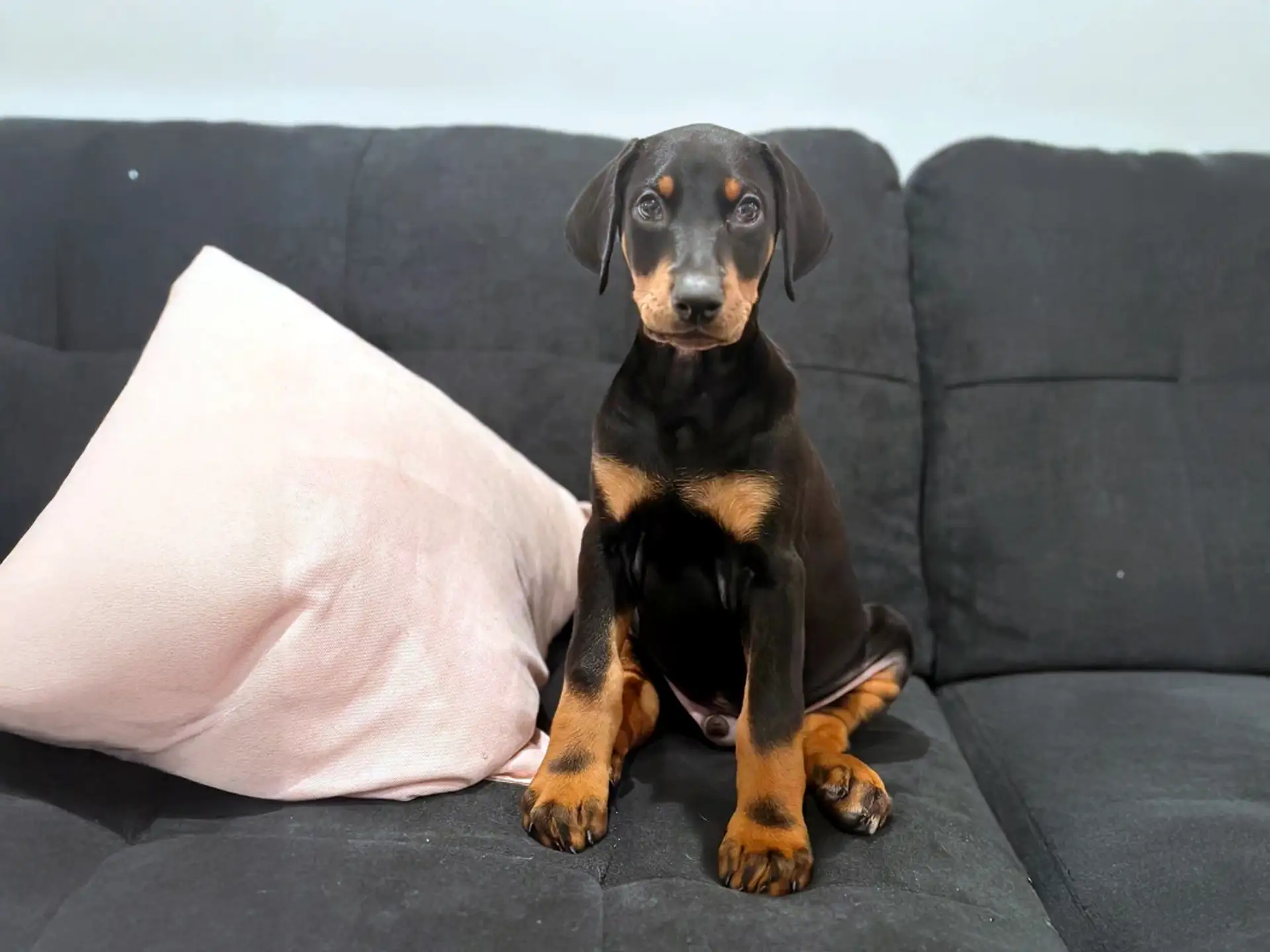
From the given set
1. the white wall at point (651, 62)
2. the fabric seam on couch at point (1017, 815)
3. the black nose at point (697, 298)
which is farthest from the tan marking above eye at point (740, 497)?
the white wall at point (651, 62)

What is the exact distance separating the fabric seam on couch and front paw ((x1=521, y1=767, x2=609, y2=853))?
1.90ft

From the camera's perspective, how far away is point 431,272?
1.88 m

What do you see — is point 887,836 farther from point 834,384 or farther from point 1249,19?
point 1249,19

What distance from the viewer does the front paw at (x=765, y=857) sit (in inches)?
43.2

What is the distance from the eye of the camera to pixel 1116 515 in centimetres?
189

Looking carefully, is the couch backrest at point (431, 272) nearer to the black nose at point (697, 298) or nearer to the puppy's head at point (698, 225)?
the puppy's head at point (698, 225)

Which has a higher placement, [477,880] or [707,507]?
[707,507]

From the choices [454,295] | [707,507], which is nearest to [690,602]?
[707,507]

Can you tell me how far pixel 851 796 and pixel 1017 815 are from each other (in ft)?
1.02

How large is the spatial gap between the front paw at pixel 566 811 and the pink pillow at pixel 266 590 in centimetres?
11

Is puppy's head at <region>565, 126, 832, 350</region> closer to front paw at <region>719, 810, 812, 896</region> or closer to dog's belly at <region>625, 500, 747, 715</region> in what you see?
dog's belly at <region>625, 500, 747, 715</region>

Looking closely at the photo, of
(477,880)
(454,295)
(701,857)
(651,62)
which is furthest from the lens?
(651,62)

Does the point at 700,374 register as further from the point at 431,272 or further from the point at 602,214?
the point at 431,272

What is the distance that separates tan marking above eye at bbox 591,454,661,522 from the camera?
4.34ft
